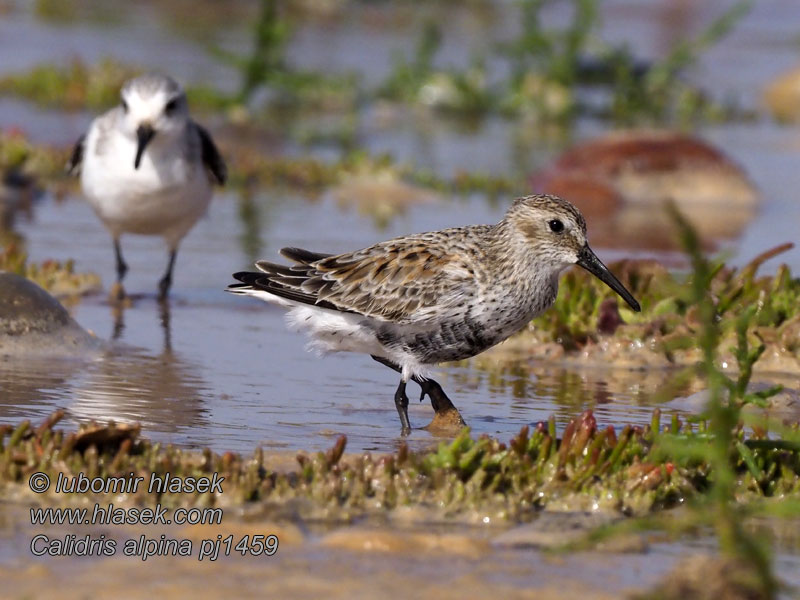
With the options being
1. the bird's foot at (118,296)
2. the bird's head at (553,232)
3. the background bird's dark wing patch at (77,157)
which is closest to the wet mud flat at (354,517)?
the bird's head at (553,232)

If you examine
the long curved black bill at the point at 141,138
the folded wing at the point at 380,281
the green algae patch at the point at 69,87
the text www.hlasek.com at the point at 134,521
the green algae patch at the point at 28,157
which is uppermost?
the green algae patch at the point at 69,87

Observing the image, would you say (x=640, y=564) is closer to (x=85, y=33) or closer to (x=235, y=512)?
(x=235, y=512)

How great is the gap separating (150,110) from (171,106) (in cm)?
28

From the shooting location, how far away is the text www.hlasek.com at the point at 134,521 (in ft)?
18.3

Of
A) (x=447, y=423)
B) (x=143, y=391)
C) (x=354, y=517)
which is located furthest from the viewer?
(x=143, y=391)

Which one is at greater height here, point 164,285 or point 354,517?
point 164,285

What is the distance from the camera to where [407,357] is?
8.14 m

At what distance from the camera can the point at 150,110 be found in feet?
37.9

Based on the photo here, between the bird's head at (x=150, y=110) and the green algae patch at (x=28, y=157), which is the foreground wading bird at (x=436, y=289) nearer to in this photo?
the bird's head at (x=150, y=110)

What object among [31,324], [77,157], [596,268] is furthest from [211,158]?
A: [596,268]

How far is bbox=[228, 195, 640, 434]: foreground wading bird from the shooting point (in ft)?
26.1

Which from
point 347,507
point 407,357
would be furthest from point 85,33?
point 347,507

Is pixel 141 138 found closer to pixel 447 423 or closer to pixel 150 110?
pixel 150 110

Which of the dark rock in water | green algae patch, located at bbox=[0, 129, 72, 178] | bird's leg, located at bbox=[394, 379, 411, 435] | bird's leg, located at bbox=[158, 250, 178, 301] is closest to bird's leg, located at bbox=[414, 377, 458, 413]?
bird's leg, located at bbox=[394, 379, 411, 435]
